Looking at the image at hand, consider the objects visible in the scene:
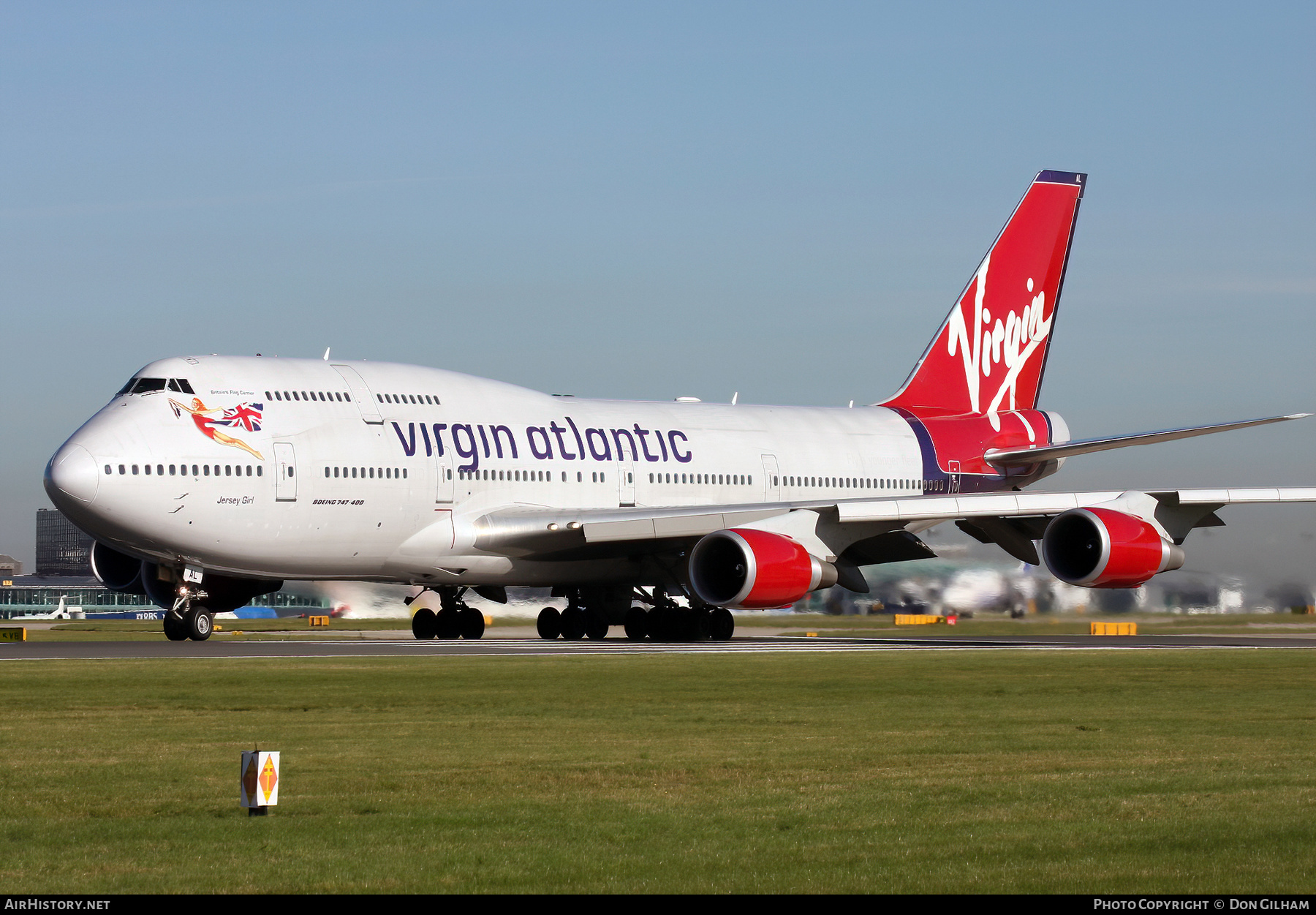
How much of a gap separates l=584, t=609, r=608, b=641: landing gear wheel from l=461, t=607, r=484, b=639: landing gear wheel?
7.82ft

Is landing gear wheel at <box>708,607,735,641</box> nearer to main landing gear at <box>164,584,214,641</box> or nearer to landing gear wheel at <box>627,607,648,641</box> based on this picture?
landing gear wheel at <box>627,607,648,641</box>

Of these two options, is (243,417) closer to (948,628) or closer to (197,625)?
(197,625)

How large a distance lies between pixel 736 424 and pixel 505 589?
6.11 m

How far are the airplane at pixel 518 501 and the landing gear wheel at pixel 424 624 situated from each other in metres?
0.07

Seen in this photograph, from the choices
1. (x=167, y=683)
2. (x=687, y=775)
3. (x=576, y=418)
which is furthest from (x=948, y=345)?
(x=687, y=775)

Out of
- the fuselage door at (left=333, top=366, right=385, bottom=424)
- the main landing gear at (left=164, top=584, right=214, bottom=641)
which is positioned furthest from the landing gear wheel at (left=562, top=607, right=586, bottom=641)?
the main landing gear at (left=164, top=584, right=214, bottom=641)

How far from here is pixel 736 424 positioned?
36.7m

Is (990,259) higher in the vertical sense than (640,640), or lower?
higher

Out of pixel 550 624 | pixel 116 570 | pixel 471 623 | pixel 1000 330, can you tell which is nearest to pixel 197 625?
pixel 116 570

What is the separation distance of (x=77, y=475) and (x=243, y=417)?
9.51 feet

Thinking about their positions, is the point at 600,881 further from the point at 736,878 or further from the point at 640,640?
the point at 640,640

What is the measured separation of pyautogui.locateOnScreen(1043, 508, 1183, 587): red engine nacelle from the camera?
29.1 meters

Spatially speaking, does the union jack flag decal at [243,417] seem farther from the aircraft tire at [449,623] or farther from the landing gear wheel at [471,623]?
the landing gear wheel at [471,623]

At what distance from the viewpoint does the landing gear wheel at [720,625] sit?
32.9 m
